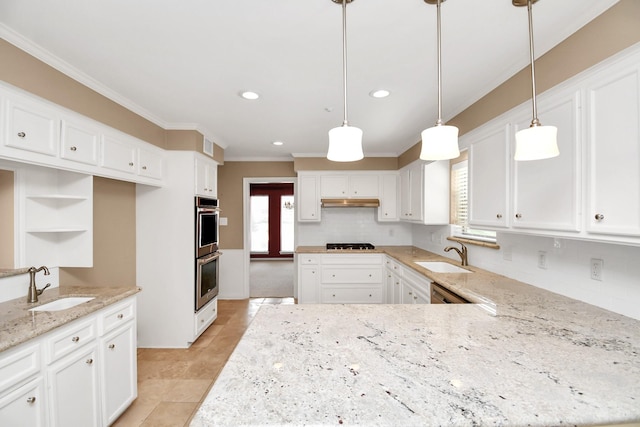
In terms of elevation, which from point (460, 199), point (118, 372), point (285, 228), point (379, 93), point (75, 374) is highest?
point (379, 93)

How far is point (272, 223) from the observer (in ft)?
29.8

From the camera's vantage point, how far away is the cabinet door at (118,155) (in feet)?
7.38

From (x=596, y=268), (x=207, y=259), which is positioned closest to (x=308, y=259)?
(x=207, y=259)

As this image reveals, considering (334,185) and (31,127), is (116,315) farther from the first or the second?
(334,185)

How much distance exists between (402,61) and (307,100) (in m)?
0.91

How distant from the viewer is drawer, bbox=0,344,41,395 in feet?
4.07

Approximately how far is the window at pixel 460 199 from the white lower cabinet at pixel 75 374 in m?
3.31

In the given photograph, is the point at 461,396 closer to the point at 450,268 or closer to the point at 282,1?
the point at 282,1

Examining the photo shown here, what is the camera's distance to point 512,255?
226 cm

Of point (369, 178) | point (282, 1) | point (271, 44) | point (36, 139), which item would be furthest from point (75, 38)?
point (369, 178)

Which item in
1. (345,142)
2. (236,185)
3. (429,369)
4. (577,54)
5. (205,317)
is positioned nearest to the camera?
(429,369)

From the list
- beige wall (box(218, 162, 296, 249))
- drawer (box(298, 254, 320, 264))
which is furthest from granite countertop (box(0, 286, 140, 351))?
beige wall (box(218, 162, 296, 249))

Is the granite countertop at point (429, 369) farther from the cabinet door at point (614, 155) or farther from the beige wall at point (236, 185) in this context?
the beige wall at point (236, 185)

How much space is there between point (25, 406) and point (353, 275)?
3.46 metres
